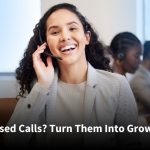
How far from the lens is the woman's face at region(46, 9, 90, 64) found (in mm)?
948

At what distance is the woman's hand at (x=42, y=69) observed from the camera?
3.18ft

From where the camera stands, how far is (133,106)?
97cm

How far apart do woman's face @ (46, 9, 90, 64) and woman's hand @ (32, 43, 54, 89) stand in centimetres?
5

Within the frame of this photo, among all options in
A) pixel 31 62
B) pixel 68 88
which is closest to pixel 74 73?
pixel 68 88

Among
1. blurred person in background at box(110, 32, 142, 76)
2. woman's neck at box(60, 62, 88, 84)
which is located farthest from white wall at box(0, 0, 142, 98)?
woman's neck at box(60, 62, 88, 84)

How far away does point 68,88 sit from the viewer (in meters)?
1.00

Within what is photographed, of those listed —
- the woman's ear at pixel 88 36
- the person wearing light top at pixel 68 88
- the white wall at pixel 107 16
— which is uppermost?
the white wall at pixel 107 16

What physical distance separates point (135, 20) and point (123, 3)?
0.28ft

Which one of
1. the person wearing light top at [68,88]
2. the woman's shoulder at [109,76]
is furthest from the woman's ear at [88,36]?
the woman's shoulder at [109,76]

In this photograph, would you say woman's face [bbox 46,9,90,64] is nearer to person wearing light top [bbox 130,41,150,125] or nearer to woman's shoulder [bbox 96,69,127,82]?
woman's shoulder [bbox 96,69,127,82]

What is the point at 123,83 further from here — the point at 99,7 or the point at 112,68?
the point at 99,7

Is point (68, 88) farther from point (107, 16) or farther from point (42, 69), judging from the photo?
point (107, 16)

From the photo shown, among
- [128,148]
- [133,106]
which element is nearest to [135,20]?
[133,106]

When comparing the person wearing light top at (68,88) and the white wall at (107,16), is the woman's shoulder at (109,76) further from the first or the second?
the white wall at (107,16)
